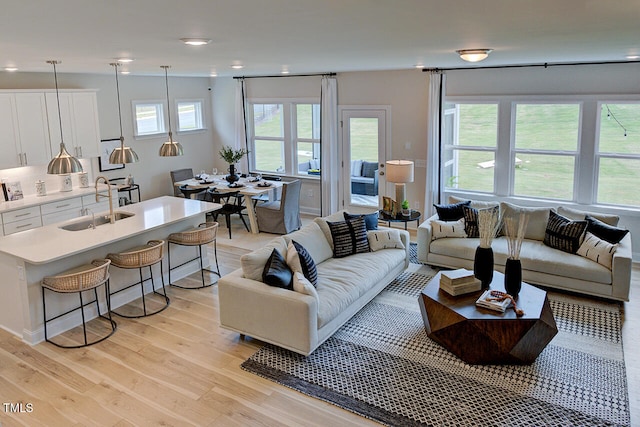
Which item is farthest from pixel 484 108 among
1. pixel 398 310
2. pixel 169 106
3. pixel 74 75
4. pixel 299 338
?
pixel 74 75

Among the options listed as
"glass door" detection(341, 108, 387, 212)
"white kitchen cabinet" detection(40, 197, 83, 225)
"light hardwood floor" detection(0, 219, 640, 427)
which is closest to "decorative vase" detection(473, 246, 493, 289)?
"light hardwood floor" detection(0, 219, 640, 427)

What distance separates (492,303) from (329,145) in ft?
17.3

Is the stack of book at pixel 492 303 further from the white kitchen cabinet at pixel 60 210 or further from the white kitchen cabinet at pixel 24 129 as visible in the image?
the white kitchen cabinet at pixel 24 129

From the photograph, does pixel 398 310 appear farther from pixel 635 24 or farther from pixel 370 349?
pixel 635 24

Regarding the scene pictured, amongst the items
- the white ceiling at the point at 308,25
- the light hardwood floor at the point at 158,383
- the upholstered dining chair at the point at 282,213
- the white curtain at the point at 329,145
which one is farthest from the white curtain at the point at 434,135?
the white ceiling at the point at 308,25

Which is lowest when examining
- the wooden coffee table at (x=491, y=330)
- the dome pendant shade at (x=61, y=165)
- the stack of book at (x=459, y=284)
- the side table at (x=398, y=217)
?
the wooden coffee table at (x=491, y=330)

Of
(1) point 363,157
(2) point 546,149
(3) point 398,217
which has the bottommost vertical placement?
(3) point 398,217

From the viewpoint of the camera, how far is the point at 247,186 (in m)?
8.81

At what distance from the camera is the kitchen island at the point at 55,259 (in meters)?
4.88

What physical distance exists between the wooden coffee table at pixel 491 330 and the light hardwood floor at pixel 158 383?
31.3 inches

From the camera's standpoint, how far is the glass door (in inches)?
347

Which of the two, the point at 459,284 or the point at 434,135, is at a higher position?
the point at 434,135

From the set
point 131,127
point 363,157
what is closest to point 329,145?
point 363,157

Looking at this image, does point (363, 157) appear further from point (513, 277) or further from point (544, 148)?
point (513, 277)
